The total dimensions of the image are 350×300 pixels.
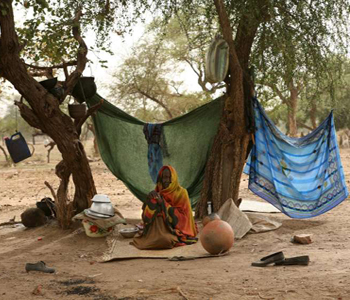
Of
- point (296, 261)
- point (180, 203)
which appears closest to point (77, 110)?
point (180, 203)

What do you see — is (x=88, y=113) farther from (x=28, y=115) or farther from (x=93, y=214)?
(x=93, y=214)

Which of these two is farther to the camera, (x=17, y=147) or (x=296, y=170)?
(x=17, y=147)

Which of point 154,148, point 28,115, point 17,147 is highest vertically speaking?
point 28,115

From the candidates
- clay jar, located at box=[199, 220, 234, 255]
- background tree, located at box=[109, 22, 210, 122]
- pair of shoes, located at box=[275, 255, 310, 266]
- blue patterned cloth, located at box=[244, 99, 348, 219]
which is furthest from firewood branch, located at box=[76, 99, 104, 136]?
background tree, located at box=[109, 22, 210, 122]

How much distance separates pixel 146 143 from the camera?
7977 mm

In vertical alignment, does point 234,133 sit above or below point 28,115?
below

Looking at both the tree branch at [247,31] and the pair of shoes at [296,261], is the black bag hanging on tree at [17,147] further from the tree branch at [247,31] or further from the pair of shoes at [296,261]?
the pair of shoes at [296,261]

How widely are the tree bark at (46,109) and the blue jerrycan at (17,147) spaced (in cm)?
59

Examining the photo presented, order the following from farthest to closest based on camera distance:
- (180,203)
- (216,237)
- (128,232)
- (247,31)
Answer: (247,31), (128,232), (180,203), (216,237)

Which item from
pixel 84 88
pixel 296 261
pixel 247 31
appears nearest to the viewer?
pixel 296 261

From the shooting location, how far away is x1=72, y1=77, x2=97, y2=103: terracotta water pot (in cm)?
719

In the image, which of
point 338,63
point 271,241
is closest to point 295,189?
point 271,241

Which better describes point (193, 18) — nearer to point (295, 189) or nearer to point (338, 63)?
point (338, 63)

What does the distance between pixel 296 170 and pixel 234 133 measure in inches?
38.6
